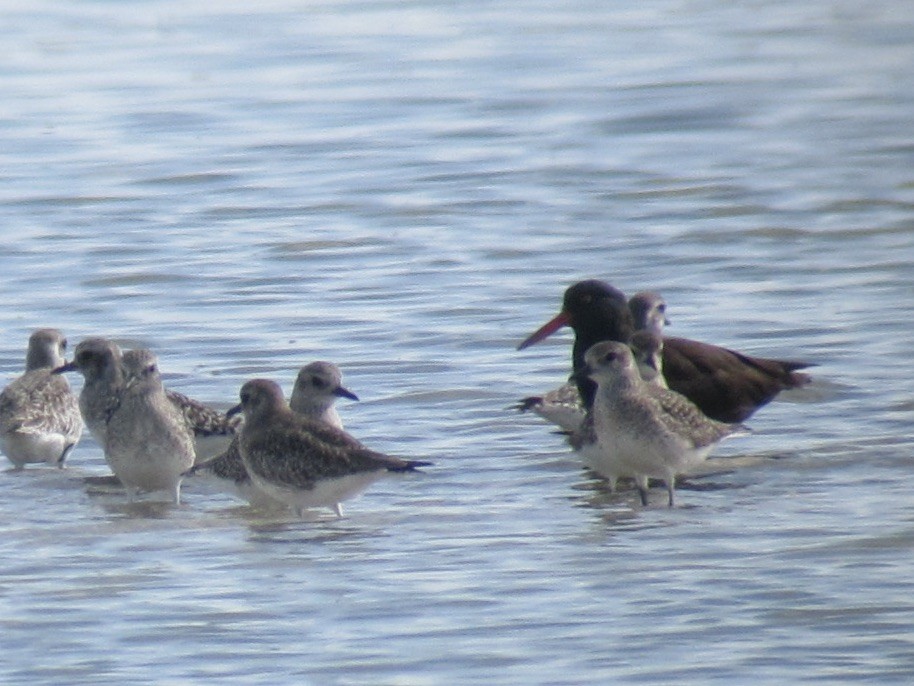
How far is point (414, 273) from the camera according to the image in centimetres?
1777

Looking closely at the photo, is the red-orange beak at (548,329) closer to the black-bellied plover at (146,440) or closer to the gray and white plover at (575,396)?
the gray and white plover at (575,396)

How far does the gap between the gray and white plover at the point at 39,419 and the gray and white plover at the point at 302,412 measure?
3.89 ft

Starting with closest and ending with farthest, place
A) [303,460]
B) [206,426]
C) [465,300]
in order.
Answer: [303,460] → [206,426] → [465,300]

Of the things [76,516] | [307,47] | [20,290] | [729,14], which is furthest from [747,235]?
[729,14]

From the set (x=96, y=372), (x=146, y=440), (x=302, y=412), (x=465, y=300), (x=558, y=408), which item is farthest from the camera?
(x=465, y=300)

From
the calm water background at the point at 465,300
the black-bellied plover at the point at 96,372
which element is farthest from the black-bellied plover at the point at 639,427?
the black-bellied plover at the point at 96,372

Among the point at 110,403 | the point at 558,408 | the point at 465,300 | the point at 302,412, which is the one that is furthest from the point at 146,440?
the point at 465,300

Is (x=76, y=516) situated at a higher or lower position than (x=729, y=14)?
lower

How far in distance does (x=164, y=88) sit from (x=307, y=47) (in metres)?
3.93

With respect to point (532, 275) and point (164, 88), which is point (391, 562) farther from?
point (164, 88)

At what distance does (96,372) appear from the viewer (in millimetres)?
12805

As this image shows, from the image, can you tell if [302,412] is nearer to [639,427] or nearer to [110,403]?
[110,403]

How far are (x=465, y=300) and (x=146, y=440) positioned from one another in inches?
211

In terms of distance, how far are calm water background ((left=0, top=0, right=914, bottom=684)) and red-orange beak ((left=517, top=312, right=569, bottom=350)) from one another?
297 millimetres
